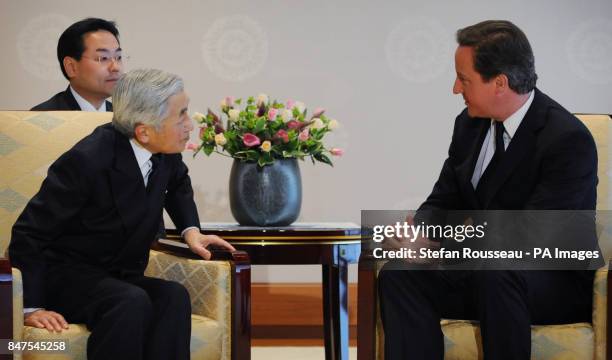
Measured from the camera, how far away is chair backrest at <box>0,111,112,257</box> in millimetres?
3193

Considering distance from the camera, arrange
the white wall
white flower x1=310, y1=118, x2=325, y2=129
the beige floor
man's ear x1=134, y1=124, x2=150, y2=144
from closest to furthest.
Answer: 1. man's ear x1=134, y1=124, x2=150, y2=144
2. white flower x1=310, y1=118, x2=325, y2=129
3. the beige floor
4. the white wall

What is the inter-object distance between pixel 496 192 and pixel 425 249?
30cm

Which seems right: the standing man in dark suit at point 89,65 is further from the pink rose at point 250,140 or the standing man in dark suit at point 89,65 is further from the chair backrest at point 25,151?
the pink rose at point 250,140

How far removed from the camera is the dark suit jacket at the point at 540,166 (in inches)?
112

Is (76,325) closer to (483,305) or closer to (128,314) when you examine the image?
A: (128,314)

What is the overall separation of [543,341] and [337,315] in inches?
46.0

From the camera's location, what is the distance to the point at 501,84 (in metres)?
3.01

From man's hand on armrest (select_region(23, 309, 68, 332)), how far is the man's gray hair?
0.62 m

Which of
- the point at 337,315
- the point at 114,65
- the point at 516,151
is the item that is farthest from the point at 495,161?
the point at 114,65

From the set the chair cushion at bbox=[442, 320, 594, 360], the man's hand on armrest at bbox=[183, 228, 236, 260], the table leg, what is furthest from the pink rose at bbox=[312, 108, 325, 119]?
the chair cushion at bbox=[442, 320, 594, 360]

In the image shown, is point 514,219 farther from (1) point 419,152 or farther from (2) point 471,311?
(1) point 419,152

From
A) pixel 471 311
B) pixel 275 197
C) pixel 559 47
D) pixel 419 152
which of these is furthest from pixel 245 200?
pixel 559 47

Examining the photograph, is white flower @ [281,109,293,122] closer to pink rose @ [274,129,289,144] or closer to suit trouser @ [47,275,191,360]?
pink rose @ [274,129,289,144]

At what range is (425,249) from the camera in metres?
3.02
